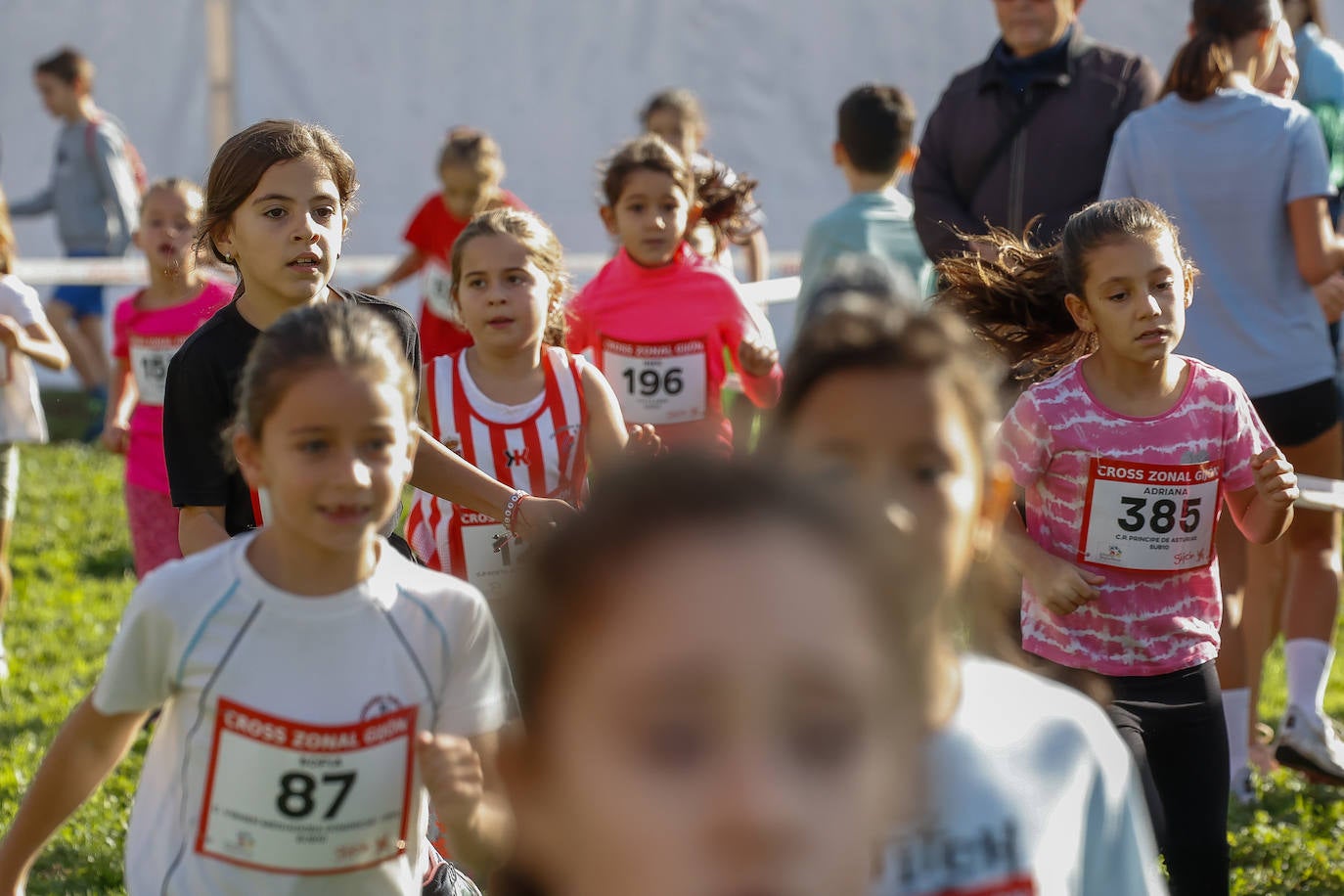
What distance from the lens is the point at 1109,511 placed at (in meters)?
3.31

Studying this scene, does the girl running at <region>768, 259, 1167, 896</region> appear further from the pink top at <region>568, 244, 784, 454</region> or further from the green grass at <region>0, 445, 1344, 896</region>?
the pink top at <region>568, 244, 784, 454</region>

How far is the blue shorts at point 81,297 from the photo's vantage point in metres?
10.7

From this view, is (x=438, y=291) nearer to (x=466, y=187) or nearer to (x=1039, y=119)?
(x=466, y=187)

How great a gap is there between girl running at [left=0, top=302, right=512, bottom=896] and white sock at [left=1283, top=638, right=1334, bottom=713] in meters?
3.17

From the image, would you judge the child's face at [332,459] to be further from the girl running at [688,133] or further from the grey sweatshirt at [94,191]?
the grey sweatshirt at [94,191]

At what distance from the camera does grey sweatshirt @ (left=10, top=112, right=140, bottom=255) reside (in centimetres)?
1044

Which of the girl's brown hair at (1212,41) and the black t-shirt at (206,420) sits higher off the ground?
the girl's brown hair at (1212,41)

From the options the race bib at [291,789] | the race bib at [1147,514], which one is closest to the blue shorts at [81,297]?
the race bib at [1147,514]

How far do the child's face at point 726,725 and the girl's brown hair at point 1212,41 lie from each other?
4020mm

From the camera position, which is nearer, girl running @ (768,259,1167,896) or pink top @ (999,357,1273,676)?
girl running @ (768,259,1167,896)

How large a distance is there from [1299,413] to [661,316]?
188 cm

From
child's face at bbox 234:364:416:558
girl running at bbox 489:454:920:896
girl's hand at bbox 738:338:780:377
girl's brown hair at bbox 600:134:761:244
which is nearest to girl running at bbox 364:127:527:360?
girl's brown hair at bbox 600:134:761:244

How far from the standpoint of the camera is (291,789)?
7.01 ft

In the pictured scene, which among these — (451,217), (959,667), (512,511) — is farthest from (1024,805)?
(451,217)
